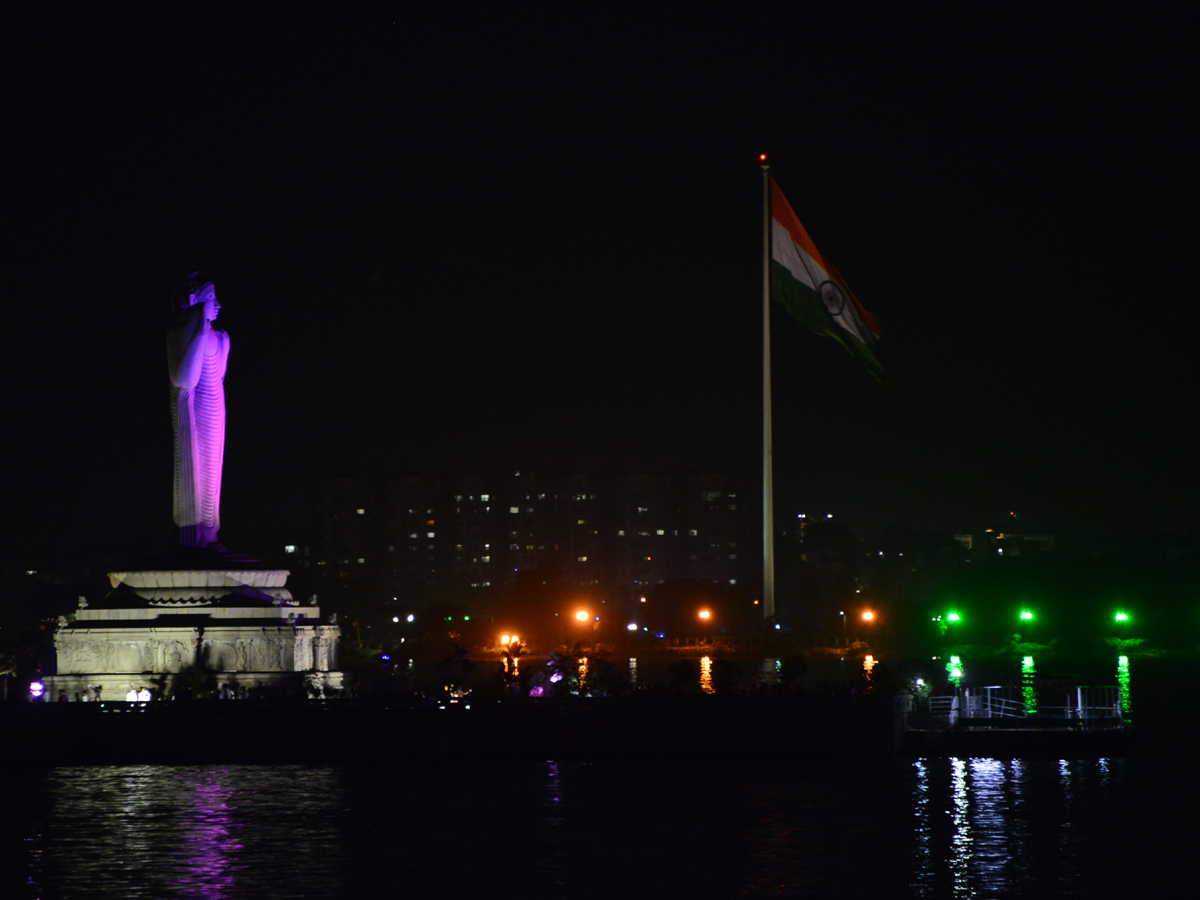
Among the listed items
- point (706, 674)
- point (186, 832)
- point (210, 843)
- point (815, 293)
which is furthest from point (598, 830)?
point (706, 674)

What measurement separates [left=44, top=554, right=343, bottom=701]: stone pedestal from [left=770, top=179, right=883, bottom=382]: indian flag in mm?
17901

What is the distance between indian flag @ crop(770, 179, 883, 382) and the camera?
47.2 metres

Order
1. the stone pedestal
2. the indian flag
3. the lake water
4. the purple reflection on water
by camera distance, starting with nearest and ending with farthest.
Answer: the purple reflection on water
the lake water
the stone pedestal
the indian flag

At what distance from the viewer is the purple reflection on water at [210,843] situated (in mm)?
21266

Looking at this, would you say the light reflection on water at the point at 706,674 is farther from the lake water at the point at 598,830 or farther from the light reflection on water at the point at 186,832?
the light reflection on water at the point at 186,832

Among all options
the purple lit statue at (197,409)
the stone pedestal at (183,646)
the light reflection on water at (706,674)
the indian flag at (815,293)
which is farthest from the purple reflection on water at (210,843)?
the indian flag at (815,293)

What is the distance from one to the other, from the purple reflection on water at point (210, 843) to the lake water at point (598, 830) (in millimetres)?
60

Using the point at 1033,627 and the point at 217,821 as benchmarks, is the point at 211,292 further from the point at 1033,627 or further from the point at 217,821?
the point at 1033,627

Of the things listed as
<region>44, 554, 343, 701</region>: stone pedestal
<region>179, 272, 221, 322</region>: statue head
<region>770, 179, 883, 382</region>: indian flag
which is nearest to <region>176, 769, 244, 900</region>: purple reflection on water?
<region>44, 554, 343, 701</region>: stone pedestal

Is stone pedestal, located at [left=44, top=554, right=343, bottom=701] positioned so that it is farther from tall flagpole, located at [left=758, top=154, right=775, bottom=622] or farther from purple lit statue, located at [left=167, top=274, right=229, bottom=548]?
tall flagpole, located at [left=758, top=154, right=775, bottom=622]

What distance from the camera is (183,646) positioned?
37906 mm

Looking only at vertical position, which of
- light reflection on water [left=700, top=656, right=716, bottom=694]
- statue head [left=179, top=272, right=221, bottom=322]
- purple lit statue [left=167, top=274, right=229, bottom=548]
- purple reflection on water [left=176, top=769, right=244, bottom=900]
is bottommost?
purple reflection on water [left=176, top=769, right=244, bottom=900]

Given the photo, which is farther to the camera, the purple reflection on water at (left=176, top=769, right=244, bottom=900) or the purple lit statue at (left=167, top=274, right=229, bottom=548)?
the purple lit statue at (left=167, top=274, right=229, bottom=548)

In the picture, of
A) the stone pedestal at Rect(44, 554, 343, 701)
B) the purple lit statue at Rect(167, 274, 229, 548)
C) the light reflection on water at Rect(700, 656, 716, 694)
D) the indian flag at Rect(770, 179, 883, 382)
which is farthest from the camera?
the light reflection on water at Rect(700, 656, 716, 694)
